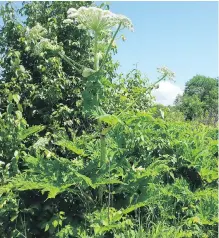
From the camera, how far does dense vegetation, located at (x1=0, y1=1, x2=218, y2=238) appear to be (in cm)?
346

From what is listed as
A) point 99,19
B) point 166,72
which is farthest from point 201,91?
point 99,19

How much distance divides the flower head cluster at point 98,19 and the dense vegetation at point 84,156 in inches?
6.1

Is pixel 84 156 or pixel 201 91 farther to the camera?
pixel 201 91

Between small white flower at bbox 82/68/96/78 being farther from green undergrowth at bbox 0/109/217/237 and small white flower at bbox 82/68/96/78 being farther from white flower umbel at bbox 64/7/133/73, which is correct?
green undergrowth at bbox 0/109/217/237

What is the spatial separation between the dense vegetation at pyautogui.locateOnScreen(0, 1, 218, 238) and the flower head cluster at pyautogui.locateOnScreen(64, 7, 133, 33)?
155 millimetres

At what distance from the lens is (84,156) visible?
3.85m

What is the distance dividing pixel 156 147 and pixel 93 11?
158 centimetres

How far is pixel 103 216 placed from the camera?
342cm

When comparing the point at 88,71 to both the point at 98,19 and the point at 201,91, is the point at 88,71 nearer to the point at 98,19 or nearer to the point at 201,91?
the point at 98,19

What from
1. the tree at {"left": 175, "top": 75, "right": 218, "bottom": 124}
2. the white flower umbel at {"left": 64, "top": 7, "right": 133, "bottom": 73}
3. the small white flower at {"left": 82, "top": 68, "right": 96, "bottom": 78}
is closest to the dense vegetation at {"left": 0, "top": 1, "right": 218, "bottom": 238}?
the small white flower at {"left": 82, "top": 68, "right": 96, "bottom": 78}

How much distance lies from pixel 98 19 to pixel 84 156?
128 cm

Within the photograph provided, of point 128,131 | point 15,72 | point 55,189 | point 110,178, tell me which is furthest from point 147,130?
point 15,72

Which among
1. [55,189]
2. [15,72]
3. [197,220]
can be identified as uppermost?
[15,72]

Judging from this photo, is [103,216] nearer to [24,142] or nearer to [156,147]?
[156,147]
